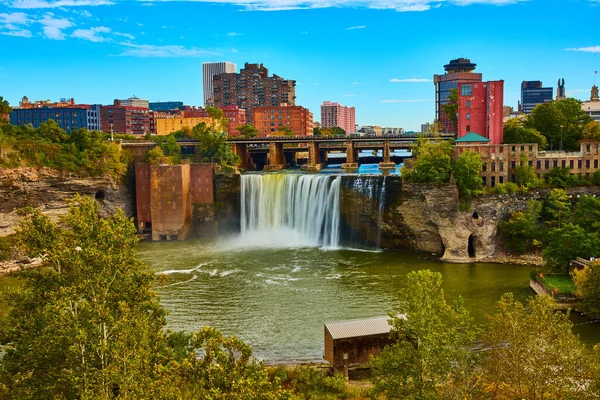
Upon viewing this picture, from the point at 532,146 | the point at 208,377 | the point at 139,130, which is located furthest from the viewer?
the point at 139,130

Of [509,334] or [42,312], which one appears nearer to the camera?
[42,312]

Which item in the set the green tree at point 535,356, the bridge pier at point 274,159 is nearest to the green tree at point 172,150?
the bridge pier at point 274,159

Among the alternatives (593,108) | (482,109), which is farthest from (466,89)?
(593,108)

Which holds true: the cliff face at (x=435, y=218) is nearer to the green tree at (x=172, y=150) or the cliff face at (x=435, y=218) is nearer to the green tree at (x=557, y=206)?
the green tree at (x=557, y=206)

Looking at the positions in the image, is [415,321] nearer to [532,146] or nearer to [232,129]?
[532,146]

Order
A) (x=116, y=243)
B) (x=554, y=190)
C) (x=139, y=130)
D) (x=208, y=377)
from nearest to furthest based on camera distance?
(x=208, y=377), (x=116, y=243), (x=554, y=190), (x=139, y=130)

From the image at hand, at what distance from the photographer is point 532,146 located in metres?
47.3

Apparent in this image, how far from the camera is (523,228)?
143ft

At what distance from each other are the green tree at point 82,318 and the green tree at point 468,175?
33.2 metres

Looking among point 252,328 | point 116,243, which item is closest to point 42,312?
point 116,243

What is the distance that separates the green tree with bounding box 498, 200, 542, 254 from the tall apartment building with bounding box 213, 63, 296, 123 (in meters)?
120

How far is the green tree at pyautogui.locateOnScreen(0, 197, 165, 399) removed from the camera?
14.2 meters

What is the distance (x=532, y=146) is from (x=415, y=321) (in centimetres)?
3512

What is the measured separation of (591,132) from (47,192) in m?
52.6
